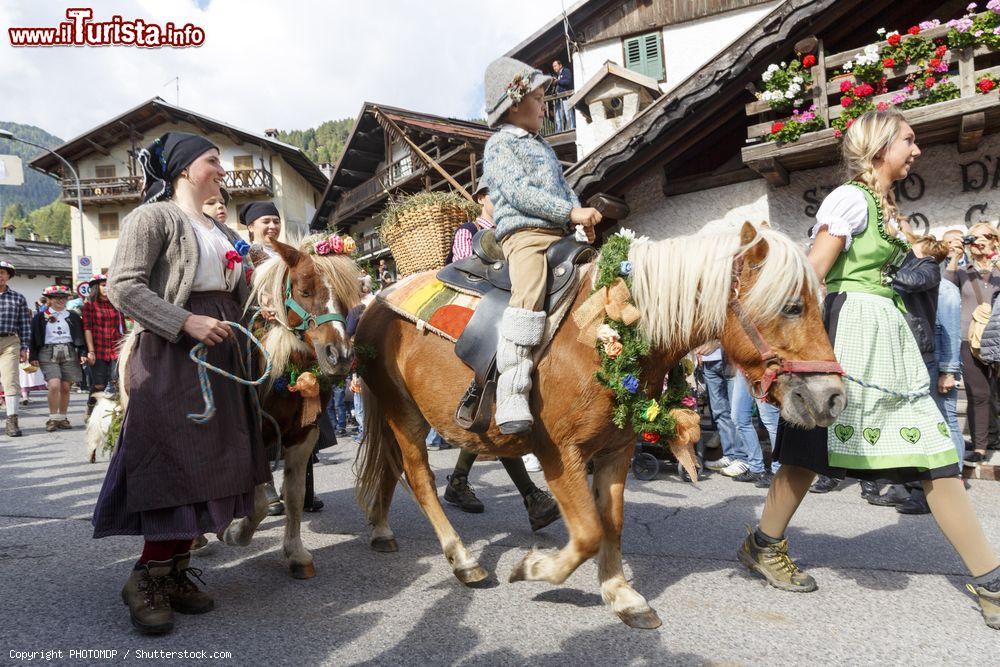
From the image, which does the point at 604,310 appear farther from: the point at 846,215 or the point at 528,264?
the point at 846,215

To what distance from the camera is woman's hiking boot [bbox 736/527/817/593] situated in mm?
3078

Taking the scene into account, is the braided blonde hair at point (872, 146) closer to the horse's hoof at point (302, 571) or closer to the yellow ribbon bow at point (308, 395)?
the yellow ribbon bow at point (308, 395)

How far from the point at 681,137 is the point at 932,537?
6.16m

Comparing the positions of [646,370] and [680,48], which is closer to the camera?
[646,370]

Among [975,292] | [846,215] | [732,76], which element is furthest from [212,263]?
[975,292]

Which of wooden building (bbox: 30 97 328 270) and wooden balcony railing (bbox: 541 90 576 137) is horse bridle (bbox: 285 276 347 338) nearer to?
wooden balcony railing (bbox: 541 90 576 137)

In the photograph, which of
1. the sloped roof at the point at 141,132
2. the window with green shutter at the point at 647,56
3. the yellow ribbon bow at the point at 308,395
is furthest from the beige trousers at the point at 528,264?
the sloped roof at the point at 141,132

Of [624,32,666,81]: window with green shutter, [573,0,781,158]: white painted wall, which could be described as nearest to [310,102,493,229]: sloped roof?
[573,0,781,158]: white painted wall

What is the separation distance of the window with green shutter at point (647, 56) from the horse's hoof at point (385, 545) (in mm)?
14818

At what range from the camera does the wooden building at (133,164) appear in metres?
34.8

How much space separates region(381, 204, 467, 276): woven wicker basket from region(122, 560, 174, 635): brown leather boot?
117 inches

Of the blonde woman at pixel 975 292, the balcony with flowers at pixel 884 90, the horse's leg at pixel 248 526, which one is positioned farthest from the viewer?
the balcony with flowers at pixel 884 90

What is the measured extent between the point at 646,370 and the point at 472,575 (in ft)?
4.64

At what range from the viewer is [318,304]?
336cm
